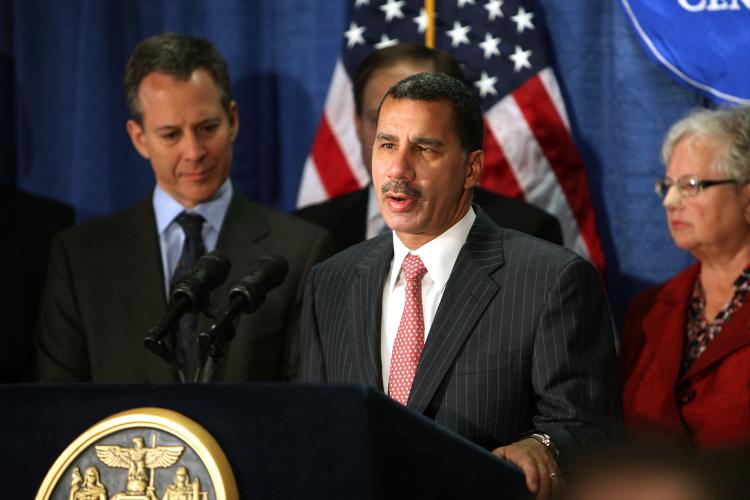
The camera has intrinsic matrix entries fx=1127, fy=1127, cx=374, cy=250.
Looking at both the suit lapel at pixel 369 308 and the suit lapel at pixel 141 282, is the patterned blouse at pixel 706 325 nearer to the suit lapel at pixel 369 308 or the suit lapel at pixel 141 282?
the suit lapel at pixel 369 308

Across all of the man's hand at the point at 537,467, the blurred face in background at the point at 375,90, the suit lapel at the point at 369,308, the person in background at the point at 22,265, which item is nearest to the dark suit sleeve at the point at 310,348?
the suit lapel at the point at 369,308

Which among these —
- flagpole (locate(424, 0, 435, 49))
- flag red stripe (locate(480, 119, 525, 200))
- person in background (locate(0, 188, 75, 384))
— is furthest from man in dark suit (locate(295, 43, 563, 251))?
person in background (locate(0, 188, 75, 384))

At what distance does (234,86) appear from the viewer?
424cm

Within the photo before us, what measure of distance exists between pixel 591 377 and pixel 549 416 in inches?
4.5

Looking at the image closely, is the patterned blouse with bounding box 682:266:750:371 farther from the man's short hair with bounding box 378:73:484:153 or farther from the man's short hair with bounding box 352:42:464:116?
the man's short hair with bounding box 378:73:484:153

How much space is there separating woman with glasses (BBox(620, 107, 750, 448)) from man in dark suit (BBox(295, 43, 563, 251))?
0.45m

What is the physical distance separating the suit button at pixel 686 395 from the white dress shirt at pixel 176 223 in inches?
53.9

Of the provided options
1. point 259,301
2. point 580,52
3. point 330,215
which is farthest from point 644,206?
point 259,301

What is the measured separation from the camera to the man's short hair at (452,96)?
89.3 inches

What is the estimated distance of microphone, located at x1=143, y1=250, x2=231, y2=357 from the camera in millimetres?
2094

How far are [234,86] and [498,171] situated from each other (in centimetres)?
107

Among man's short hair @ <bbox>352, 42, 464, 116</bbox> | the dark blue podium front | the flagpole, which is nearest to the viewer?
the dark blue podium front

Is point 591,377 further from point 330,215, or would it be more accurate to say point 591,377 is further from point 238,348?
point 330,215

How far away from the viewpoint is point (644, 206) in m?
3.80
